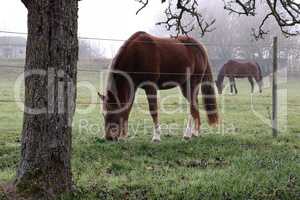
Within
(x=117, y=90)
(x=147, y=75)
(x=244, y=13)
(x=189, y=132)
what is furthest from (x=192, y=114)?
(x=244, y=13)

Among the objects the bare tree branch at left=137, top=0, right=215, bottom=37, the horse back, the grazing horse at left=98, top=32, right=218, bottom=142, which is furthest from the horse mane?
the horse back

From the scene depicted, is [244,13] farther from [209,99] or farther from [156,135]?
[209,99]

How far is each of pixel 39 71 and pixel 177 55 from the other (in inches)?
188

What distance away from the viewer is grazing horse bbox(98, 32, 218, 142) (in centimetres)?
732

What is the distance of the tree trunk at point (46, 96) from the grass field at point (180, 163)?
0.33m

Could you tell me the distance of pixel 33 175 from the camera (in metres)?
3.73

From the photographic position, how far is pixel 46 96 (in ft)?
12.3

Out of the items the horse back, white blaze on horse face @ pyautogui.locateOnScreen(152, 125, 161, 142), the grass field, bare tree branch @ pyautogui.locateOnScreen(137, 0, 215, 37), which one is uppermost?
the horse back

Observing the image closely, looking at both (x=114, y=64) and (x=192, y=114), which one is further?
(x=192, y=114)

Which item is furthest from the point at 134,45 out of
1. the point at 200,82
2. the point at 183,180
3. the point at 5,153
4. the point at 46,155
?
the point at 46,155

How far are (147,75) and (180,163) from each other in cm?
237

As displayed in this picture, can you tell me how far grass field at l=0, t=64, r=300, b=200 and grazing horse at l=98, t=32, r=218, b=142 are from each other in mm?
427

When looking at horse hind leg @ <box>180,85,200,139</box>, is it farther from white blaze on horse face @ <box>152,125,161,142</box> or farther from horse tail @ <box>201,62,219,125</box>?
white blaze on horse face @ <box>152,125,161,142</box>

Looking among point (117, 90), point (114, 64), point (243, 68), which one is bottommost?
point (117, 90)
